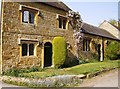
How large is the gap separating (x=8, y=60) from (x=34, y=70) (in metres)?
2.70

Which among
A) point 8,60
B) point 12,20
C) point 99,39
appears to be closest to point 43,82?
point 8,60

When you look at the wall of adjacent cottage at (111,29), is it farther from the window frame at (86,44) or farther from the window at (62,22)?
the window at (62,22)

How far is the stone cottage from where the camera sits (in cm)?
1675

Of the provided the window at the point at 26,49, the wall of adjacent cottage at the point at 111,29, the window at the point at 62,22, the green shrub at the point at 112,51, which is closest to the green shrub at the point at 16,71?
the window at the point at 26,49

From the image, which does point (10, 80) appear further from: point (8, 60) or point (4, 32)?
point (4, 32)

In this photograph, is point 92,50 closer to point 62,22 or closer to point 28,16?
point 62,22

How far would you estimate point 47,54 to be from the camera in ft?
68.9

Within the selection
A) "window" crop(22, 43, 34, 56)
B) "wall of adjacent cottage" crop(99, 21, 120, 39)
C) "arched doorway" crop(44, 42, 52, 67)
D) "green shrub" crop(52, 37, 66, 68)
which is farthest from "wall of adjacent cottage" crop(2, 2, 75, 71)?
"wall of adjacent cottage" crop(99, 21, 120, 39)

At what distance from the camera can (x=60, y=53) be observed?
20.4 m

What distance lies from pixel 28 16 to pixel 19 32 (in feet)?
6.37

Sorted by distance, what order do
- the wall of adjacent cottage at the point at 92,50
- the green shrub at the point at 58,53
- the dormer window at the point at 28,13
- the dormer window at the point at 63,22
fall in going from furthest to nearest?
the wall of adjacent cottage at the point at 92,50 < the dormer window at the point at 63,22 < the green shrub at the point at 58,53 < the dormer window at the point at 28,13

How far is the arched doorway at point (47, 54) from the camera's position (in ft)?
67.8

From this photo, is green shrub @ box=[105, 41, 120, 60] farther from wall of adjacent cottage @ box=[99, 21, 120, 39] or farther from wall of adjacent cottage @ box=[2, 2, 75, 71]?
wall of adjacent cottage @ box=[2, 2, 75, 71]

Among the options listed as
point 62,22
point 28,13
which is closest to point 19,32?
point 28,13
